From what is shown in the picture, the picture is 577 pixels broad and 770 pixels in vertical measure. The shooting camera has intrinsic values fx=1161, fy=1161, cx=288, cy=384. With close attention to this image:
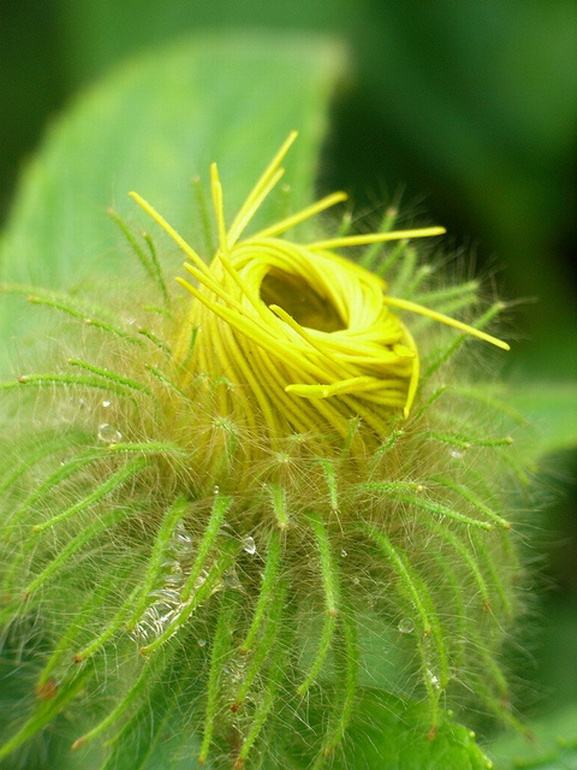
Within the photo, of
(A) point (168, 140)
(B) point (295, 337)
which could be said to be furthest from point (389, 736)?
(A) point (168, 140)

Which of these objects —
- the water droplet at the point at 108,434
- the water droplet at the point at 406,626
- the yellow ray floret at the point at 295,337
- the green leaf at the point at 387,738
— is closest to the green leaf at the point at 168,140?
the yellow ray floret at the point at 295,337

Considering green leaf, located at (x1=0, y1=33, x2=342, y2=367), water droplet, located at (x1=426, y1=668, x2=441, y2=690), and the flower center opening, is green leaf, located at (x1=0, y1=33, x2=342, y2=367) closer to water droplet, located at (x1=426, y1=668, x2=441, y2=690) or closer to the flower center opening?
the flower center opening

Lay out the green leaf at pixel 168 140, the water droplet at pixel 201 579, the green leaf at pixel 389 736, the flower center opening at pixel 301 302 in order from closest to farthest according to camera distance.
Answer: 1. the water droplet at pixel 201 579
2. the green leaf at pixel 389 736
3. the flower center opening at pixel 301 302
4. the green leaf at pixel 168 140

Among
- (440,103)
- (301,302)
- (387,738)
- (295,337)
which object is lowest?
(387,738)

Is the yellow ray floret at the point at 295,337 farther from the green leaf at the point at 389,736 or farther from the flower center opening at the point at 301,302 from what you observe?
the green leaf at the point at 389,736

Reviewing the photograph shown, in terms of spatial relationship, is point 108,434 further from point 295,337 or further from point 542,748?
point 542,748

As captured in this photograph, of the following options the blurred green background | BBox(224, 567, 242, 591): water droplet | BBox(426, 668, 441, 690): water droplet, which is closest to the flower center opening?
BBox(224, 567, 242, 591): water droplet

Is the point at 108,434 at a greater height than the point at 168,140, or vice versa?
the point at 168,140

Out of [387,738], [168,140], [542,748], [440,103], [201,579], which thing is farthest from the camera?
[440,103]
